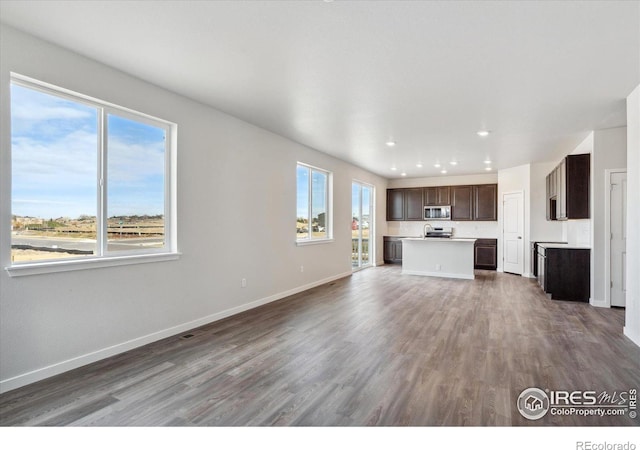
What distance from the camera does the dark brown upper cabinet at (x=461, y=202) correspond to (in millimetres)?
9789

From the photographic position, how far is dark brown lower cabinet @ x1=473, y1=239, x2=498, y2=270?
9320mm

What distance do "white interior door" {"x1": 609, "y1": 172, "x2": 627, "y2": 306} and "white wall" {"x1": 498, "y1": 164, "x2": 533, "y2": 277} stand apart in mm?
3238

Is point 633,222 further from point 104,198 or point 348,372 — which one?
point 104,198

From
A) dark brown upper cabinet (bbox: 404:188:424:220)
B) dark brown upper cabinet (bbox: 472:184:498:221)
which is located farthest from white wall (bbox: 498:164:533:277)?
dark brown upper cabinet (bbox: 404:188:424:220)

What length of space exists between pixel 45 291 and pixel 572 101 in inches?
220

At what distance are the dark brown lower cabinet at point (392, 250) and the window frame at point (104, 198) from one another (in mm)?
7702

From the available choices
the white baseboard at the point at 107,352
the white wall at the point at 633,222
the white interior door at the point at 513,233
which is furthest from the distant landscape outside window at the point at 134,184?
the white interior door at the point at 513,233

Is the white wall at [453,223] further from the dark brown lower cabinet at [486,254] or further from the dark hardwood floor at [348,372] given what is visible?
the dark hardwood floor at [348,372]

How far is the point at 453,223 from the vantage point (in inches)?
403

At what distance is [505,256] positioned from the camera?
8.97 m

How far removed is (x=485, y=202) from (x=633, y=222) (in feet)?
19.8

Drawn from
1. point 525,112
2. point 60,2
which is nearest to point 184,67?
point 60,2

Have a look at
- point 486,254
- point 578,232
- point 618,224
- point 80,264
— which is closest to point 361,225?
point 486,254

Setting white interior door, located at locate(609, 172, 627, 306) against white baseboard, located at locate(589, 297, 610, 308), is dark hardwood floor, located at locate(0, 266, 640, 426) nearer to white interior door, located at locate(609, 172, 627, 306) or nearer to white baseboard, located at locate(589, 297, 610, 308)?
white baseboard, located at locate(589, 297, 610, 308)
